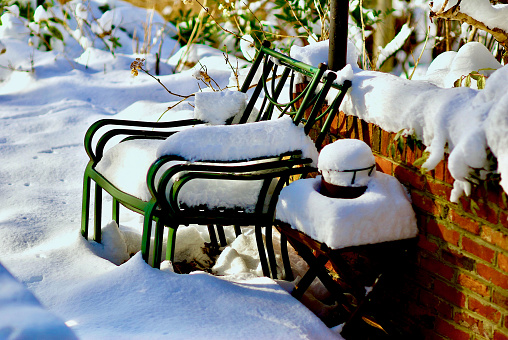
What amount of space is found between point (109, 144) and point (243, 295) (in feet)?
8.17

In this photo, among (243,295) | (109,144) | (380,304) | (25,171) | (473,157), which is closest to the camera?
(473,157)

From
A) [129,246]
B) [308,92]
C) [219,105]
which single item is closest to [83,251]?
[129,246]

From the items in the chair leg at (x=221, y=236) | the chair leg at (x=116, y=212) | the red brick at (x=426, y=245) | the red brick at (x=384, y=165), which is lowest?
the chair leg at (x=221, y=236)

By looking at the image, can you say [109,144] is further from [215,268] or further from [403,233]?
[403,233]

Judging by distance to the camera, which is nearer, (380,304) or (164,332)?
(164,332)

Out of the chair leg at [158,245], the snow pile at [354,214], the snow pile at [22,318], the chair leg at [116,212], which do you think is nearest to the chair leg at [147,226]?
the chair leg at [158,245]

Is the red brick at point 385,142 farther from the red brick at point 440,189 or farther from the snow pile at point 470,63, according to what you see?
the snow pile at point 470,63

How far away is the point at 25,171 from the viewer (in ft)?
12.9

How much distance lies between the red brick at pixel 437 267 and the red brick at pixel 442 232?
10 centimetres

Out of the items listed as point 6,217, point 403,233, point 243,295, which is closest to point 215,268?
point 243,295

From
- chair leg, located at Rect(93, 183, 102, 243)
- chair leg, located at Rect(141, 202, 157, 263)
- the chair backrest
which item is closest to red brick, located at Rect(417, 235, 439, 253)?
the chair backrest

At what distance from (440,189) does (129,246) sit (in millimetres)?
1574

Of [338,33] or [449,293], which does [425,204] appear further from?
[338,33]

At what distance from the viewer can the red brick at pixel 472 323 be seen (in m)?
2.00
